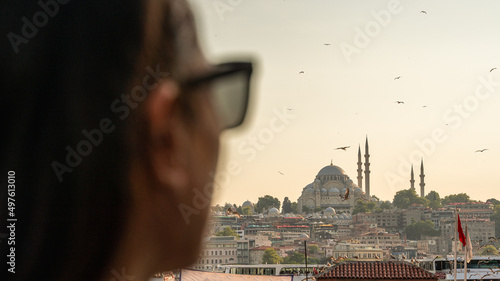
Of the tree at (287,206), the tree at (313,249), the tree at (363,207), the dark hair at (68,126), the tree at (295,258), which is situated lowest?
the dark hair at (68,126)

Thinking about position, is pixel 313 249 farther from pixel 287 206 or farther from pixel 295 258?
pixel 287 206

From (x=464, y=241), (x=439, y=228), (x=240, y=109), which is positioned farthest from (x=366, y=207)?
(x=240, y=109)

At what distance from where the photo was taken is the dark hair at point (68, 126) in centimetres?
55

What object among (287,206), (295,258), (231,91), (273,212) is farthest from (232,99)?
(287,206)

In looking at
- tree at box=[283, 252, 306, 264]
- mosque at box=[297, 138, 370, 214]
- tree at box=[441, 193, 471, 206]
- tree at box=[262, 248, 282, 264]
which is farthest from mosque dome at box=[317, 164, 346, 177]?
tree at box=[262, 248, 282, 264]

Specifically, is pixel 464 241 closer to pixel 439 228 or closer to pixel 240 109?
pixel 240 109

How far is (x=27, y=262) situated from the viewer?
54cm

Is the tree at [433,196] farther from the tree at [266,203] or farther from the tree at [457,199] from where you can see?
the tree at [266,203]

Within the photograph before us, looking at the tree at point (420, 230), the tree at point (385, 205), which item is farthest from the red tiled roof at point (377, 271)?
the tree at point (385, 205)

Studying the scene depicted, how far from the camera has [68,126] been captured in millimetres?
558

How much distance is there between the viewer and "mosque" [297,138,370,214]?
357 feet

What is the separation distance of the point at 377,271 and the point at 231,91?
56.4 ft

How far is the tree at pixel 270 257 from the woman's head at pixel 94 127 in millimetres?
72505

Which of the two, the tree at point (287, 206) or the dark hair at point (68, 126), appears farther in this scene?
the tree at point (287, 206)
